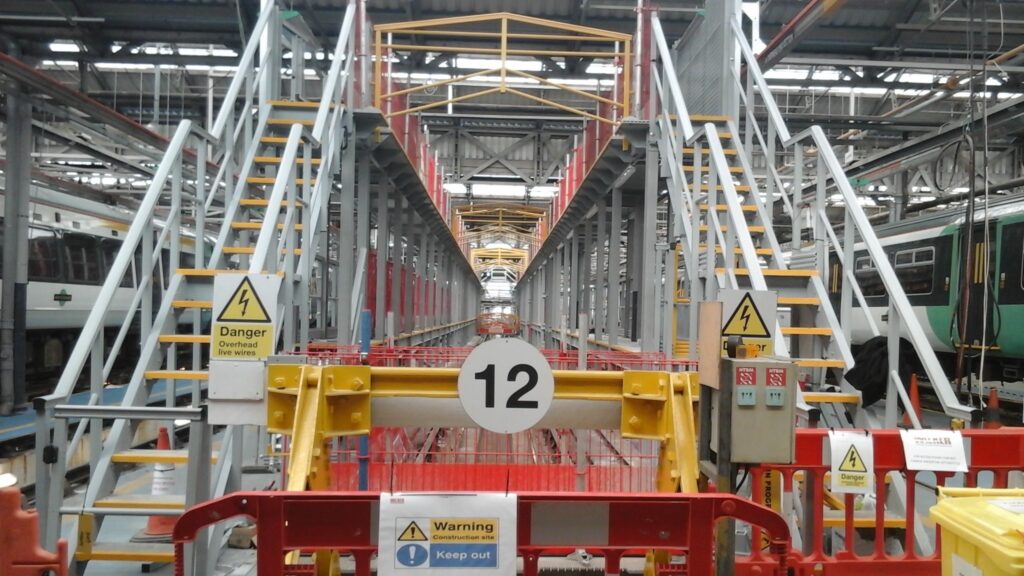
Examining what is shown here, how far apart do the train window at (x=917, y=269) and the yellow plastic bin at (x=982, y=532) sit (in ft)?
32.8

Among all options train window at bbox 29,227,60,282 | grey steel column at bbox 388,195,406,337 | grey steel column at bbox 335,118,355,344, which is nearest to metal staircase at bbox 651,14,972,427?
grey steel column at bbox 335,118,355,344

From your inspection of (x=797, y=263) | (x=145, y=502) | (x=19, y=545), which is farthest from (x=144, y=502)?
(x=797, y=263)

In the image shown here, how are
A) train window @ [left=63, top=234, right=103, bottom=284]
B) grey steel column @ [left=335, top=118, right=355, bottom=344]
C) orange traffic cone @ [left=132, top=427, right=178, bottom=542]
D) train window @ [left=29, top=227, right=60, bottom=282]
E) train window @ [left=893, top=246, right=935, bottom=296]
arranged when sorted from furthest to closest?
train window @ [left=63, top=234, right=103, bottom=284] < train window @ [left=893, top=246, right=935, bottom=296] < train window @ [left=29, top=227, right=60, bottom=282] < grey steel column @ [left=335, top=118, right=355, bottom=344] < orange traffic cone @ [left=132, top=427, right=178, bottom=542]

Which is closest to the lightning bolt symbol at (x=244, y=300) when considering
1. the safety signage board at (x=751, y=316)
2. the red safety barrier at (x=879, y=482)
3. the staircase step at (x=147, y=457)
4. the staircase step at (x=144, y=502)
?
the staircase step at (x=147, y=457)

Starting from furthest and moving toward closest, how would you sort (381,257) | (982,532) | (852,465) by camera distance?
(381,257), (852,465), (982,532)

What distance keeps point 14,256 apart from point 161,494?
652 cm

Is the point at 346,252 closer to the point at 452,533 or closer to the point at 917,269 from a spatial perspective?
the point at 452,533

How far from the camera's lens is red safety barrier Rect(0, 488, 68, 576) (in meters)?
2.38

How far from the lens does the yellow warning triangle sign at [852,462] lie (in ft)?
10.9

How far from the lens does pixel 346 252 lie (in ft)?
26.6

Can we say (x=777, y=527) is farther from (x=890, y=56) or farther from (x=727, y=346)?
(x=890, y=56)

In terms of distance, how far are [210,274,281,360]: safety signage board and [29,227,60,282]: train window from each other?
29.9 feet

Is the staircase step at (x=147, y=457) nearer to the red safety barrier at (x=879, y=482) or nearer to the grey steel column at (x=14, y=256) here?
the red safety barrier at (x=879, y=482)

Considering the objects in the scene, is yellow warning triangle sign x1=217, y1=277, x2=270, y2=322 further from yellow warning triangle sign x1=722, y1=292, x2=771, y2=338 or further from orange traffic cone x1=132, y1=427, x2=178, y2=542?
yellow warning triangle sign x1=722, y1=292, x2=771, y2=338
